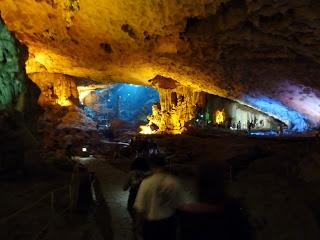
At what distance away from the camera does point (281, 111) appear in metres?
20.4

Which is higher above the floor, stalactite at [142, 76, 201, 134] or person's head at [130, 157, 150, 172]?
stalactite at [142, 76, 201, 134]

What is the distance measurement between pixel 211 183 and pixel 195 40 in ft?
33.8

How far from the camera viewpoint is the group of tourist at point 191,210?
342 cm

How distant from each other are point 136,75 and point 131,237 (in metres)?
16.8

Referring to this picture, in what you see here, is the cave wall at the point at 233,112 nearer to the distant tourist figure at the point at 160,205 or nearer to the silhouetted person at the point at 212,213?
the distant tourist figure at the point at 160,205

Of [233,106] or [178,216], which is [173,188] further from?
[233,106]

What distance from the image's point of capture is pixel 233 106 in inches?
1126

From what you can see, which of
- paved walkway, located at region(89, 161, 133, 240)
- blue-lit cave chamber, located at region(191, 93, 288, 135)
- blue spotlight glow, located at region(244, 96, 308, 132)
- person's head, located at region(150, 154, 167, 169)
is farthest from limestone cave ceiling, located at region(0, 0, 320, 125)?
blue-lit cave chamber, located at region(191, 93, 288, 135)

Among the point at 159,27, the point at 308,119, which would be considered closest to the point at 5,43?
the point at 159,27

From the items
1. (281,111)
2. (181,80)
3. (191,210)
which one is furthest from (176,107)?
(191,210)

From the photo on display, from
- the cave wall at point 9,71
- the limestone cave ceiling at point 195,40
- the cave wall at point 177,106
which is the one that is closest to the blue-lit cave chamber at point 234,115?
the cave wall at point 177,106

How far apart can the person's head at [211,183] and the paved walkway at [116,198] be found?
2.71 m

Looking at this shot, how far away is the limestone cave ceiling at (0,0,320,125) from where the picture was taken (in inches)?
405

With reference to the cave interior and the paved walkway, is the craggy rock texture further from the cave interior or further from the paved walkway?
the paved walkway
